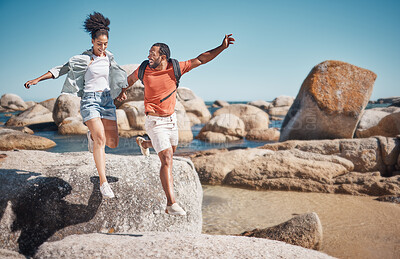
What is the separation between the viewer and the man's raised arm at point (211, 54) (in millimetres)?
3171

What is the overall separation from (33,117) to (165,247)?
71.2 feet

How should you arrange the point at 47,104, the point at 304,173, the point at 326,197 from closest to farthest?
the point at 326,197 → the point at 304,173 → the point at 47,104

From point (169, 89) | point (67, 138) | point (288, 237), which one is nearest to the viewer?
point (169, 89)

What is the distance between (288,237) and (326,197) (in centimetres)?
281

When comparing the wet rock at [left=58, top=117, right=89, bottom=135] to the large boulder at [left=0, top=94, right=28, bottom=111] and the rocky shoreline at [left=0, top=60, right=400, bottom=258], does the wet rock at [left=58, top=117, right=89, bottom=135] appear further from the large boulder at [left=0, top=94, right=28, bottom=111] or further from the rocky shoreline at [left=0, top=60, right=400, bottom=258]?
the large boulder at [left=0, top=94, right=28, bottom=111]

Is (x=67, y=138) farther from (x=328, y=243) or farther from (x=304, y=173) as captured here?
(x=328, y=243)

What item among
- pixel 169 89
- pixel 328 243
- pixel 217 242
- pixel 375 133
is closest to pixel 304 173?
pixel 328 243

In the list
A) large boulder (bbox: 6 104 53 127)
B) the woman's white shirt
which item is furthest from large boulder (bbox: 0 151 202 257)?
large boulder (bbox: 6 104 53 127)

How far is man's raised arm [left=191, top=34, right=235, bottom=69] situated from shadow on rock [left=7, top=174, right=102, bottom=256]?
2.09m

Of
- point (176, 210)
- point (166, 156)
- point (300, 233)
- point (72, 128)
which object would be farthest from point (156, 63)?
point (72, 128)

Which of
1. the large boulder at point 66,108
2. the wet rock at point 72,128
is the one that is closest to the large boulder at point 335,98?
the wet rock at point 72,128

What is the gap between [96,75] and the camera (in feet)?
11.3

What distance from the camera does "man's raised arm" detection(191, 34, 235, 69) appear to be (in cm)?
317

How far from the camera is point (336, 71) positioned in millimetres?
9836
